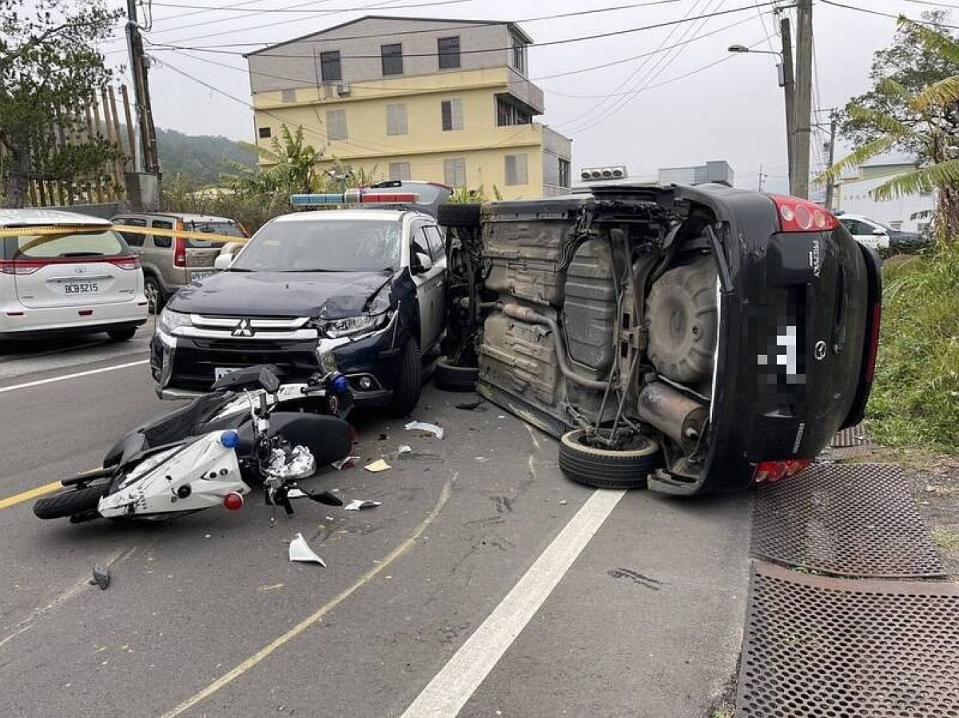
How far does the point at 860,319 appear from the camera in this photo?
14.7 feet

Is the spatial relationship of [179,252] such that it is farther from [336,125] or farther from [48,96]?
[336,125]

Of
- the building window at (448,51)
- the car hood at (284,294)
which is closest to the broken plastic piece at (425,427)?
the car hood at (284,294)

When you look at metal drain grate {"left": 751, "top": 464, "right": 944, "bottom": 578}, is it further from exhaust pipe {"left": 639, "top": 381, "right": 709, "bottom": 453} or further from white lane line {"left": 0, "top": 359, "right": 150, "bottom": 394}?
white lane line {"left": 0, "top": 359, "right": 150, "bottom": 394}

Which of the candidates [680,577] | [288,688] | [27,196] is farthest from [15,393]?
[27,196]

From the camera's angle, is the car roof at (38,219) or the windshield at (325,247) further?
the car roof at (38,219)

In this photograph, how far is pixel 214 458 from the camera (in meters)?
4.11

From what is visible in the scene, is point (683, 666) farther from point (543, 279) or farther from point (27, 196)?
point (27, 196)

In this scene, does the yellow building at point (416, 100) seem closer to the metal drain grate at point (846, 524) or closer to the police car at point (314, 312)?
the police car at point (314, 312)

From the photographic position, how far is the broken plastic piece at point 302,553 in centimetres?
403

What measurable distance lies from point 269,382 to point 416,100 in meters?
45.4

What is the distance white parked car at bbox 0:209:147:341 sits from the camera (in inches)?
363

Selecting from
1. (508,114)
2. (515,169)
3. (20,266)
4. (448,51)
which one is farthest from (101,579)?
(508,114)

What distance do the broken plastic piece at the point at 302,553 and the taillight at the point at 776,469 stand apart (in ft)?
7.91

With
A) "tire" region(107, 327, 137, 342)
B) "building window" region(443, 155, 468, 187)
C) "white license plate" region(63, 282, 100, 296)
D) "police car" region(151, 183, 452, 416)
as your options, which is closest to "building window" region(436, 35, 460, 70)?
"building window" region(443, 155, 468, 187)
